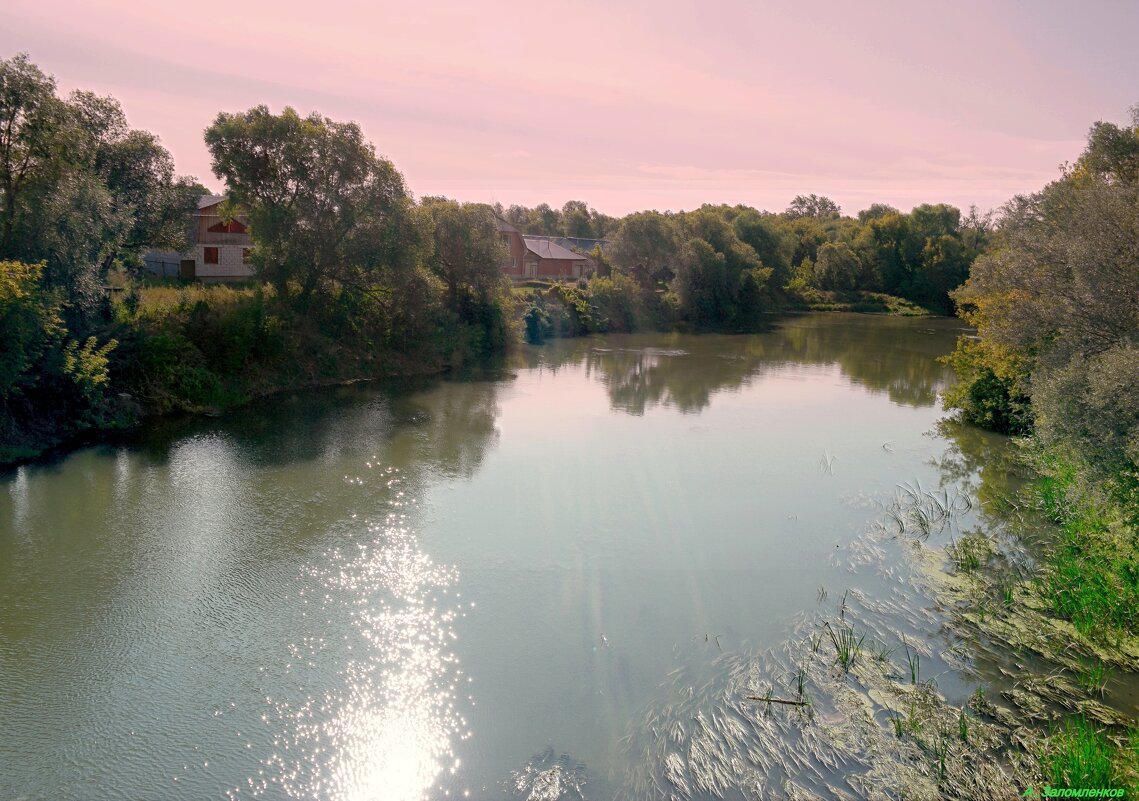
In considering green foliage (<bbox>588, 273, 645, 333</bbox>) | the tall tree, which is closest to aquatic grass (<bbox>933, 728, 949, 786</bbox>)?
green foliage (<bbox>588, 273, 645, 333</bbox>)

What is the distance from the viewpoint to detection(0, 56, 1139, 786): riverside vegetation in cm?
1103

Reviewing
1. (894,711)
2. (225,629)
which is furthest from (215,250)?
(894,711)

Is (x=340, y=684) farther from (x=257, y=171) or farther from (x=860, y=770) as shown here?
(x=257, y=171)

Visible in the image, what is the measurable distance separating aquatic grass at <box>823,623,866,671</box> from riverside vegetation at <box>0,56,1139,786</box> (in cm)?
4

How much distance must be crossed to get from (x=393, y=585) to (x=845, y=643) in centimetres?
644

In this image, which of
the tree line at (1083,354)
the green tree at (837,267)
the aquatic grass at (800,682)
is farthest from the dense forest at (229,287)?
the green tree at (837,267)

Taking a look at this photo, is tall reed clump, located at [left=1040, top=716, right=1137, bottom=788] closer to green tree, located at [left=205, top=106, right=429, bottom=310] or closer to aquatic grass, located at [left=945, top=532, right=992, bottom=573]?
aquatic grass, located at [left=945, top=532, right=992, bottom=573]

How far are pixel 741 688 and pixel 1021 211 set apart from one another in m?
16.4

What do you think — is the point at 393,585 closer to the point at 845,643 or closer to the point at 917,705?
the point at 845,643

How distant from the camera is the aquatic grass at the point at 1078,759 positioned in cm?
650

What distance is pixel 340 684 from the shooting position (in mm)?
8812

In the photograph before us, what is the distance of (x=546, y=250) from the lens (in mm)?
59156

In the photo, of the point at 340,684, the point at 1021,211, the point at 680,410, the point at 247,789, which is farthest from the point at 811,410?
the point at 247,789

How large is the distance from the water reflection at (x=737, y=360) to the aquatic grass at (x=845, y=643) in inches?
560
